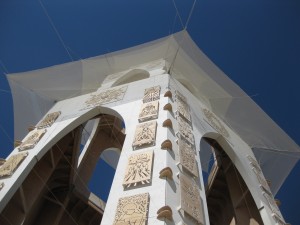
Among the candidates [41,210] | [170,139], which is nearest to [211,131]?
[170,139]

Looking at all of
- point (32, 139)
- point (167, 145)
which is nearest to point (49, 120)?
point (32, 139)

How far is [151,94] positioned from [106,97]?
1.40 metres

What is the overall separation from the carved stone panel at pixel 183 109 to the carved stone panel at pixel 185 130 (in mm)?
253

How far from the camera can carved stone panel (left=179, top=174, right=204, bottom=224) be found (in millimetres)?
4578

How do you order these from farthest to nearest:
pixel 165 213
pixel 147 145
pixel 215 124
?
pixel 215 124 → pixel 147 145 → pixel 165 213

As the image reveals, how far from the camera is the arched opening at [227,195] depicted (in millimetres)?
8180

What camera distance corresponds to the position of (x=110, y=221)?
4379 mm

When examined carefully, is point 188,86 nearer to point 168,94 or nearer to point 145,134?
point 168,94

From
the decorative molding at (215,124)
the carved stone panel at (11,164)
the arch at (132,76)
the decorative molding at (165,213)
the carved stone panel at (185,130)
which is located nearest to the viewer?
the decorative molding at (165,213)

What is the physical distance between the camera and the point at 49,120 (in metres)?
8.27

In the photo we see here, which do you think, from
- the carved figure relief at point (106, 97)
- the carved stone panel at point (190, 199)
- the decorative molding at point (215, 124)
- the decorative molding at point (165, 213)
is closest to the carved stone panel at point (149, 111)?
the carved figure relief at point (106, 97)

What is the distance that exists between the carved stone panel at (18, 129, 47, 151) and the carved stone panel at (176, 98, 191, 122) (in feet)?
9.85

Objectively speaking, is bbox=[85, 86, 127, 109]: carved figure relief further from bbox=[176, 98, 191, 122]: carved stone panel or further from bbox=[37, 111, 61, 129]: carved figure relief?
bbox=[176, 98, 191, 122]: carved stone panel

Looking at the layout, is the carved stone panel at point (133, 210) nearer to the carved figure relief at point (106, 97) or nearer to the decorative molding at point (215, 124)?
the carved figure relief at point (106, 97)
